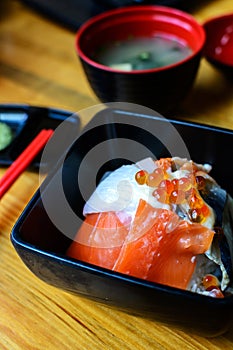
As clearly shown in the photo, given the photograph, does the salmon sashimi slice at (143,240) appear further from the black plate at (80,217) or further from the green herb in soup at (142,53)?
the green herb in soup at (142,53)

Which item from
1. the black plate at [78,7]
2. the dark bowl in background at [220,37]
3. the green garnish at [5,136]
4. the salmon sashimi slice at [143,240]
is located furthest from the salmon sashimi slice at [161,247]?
the black plate at [78,7]

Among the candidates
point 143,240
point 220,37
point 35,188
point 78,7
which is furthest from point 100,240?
point 78,7

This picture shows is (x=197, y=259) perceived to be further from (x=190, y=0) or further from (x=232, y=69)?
(x=190, y=0)

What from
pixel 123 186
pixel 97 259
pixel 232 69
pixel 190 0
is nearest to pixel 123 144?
pixel 123 186

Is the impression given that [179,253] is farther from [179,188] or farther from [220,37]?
[220,37]

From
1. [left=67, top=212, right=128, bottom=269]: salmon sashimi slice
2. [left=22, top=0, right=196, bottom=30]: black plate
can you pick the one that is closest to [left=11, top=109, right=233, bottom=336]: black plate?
[left=67, top=212, right=128, bottom=269]: salmon sashimi slice

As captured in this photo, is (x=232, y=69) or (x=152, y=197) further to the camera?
(x=232, y=69)

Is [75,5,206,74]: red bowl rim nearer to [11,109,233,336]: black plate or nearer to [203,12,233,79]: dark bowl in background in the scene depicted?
[203,12,233,79]: dark bowl in background
